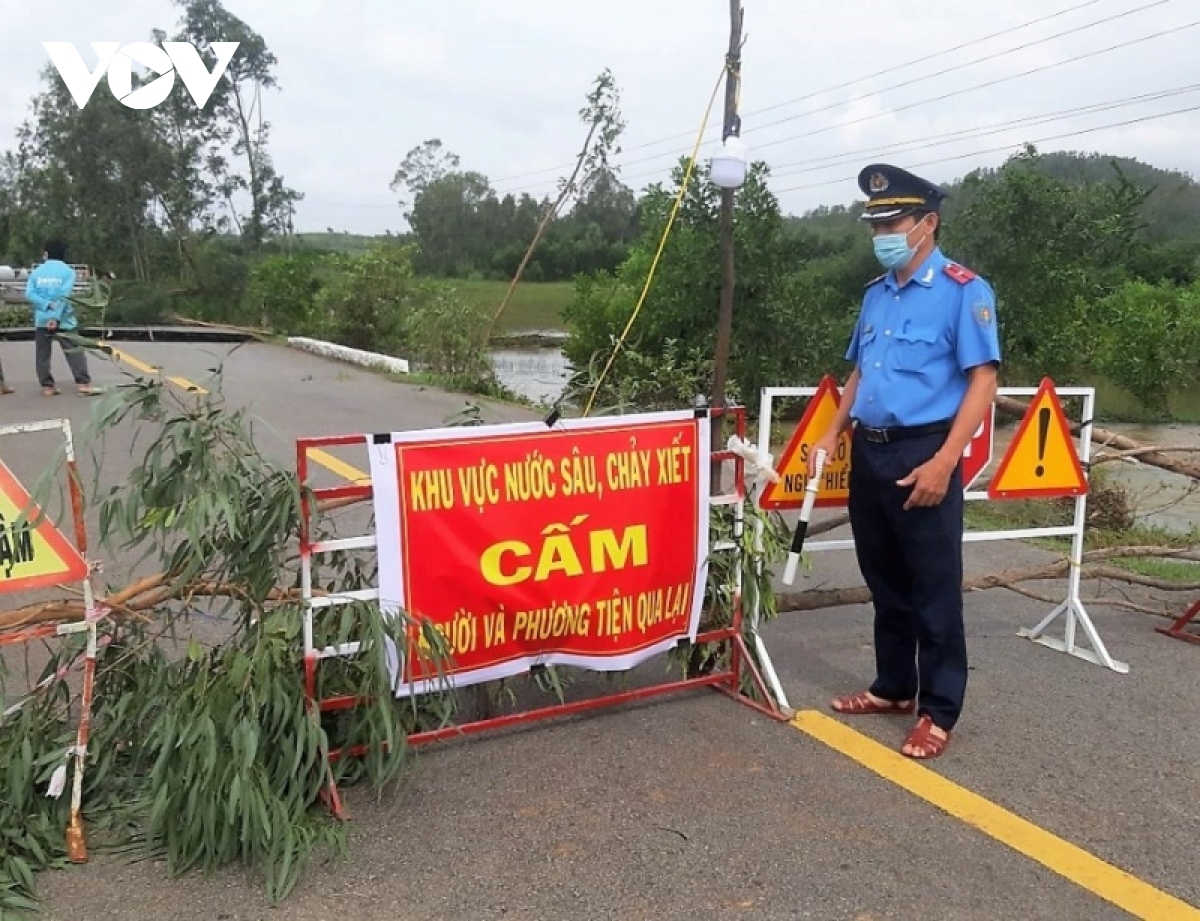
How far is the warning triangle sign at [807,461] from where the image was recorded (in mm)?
4402

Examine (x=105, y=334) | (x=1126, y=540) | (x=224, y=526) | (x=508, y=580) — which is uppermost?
(x=105, y=334)

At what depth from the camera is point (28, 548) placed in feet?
10.1

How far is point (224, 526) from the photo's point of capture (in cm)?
318

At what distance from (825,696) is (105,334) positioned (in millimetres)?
2971

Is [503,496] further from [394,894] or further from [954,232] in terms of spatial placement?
[954,232]

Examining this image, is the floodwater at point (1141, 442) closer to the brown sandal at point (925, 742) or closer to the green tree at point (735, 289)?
the green tree at point (735, 289)

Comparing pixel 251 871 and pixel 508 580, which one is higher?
pixel 508 580

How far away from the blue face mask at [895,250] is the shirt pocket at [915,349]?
246mm

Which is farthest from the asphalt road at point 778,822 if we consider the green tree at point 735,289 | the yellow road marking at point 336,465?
the green tree at point 735,289

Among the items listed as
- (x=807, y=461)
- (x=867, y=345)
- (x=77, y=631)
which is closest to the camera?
(x=77, y=631)

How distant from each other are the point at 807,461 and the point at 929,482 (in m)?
0.76

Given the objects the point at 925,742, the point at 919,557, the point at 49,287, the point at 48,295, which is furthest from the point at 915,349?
the point at 49,287

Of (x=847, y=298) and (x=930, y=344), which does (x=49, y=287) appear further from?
(x=847, y=298)

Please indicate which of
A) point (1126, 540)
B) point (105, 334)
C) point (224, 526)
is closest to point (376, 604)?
point (224, 526)
